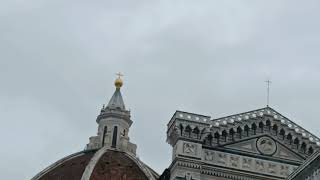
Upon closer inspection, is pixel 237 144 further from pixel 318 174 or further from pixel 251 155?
pixel 318 174

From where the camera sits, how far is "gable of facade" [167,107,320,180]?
24844 millimetres

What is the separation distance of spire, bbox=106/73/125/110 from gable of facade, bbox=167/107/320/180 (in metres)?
21.3

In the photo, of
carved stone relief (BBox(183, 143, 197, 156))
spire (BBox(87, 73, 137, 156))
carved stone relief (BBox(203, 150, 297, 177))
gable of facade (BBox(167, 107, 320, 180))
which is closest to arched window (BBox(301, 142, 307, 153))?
gable of facade (BBox(167, 107, 320, 180))

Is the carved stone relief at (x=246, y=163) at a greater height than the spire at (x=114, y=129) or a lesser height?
lesser

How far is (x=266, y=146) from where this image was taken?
25.7 meters

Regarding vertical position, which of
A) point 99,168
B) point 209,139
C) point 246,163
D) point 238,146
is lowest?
point 246,163

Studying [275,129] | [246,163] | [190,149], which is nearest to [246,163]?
[246,163]

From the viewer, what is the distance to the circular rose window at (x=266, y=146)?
83.9ft

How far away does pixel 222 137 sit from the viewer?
25500 millimetres

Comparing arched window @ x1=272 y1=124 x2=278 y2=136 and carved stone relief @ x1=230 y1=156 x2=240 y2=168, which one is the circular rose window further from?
carved stone relief @ x1=230 y1=156 x2=240 y2=168

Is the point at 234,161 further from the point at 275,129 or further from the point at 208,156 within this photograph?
the point at 275,129

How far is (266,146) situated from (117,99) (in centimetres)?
2274

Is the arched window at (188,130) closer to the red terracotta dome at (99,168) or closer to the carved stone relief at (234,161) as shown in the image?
the carved stone relief at (234,161)

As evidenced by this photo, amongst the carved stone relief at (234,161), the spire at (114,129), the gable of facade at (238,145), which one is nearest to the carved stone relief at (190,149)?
the gable of facade at (238,145)
